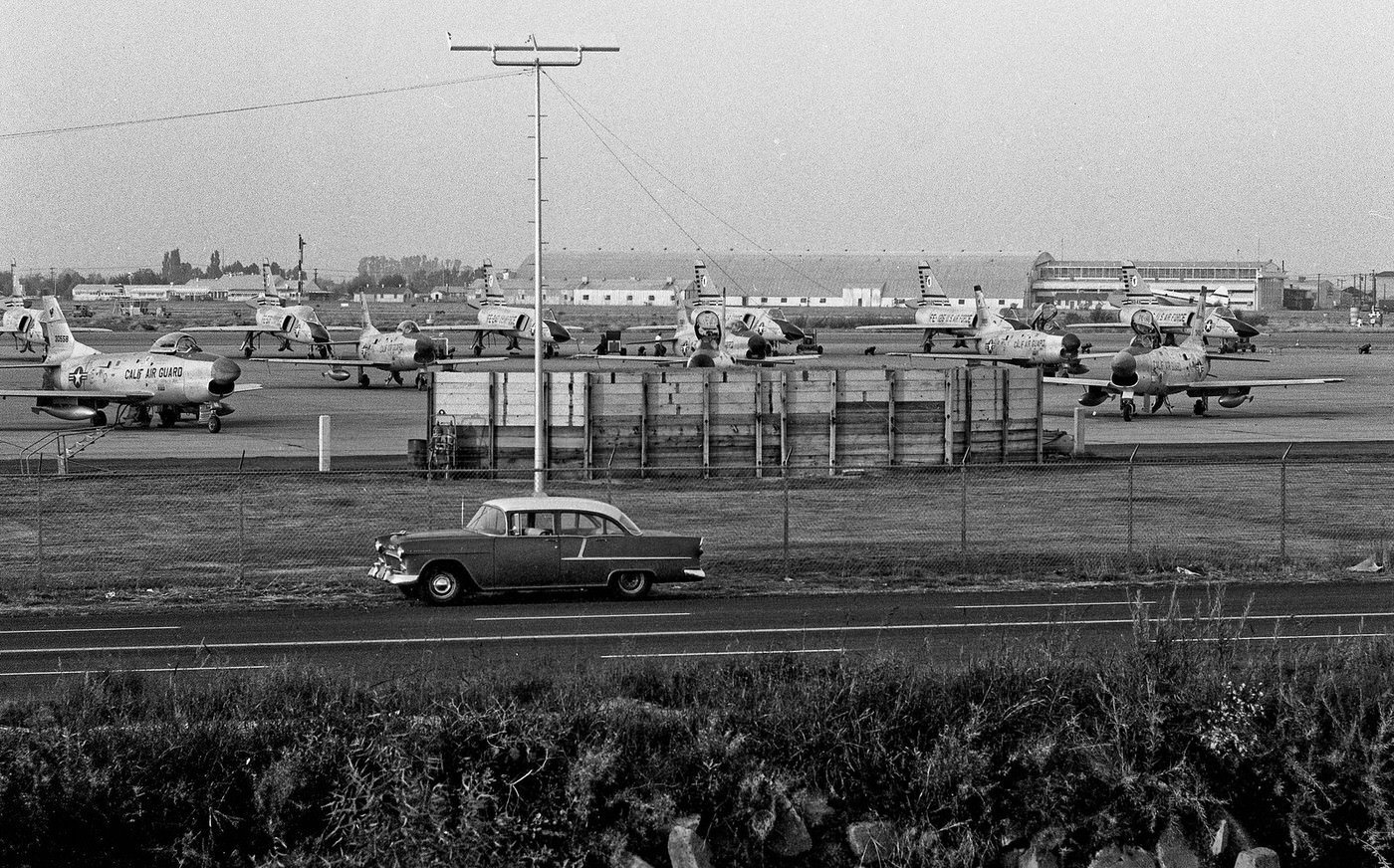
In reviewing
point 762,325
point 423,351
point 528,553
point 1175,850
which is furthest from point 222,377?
point 762,325

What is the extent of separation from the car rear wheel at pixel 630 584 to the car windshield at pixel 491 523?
1650 millimetres

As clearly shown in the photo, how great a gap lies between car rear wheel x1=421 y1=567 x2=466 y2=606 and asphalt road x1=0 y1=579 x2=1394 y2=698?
0.19 meters

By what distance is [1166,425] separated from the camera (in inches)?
1869

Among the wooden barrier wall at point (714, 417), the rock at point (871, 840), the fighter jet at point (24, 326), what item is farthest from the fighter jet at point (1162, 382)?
the fighter jet at point (24, 326)

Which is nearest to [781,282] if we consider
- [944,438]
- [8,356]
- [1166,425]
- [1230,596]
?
[8,356]

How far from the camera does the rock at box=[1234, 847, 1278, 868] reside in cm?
1132

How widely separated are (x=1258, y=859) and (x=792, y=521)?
16896mm

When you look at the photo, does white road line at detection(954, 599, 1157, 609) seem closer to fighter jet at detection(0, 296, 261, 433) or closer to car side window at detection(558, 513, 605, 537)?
car side window at detection(558, 513, 605, 537)

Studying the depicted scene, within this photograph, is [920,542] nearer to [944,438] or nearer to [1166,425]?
[944,438]

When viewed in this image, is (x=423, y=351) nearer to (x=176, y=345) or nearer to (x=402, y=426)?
(x=176, y=345)

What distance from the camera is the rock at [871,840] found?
440 inches

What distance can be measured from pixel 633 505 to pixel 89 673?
1736cm

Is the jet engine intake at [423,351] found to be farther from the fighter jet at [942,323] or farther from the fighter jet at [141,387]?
the fighter jet at [942,323]

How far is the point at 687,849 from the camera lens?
11.0 meters
